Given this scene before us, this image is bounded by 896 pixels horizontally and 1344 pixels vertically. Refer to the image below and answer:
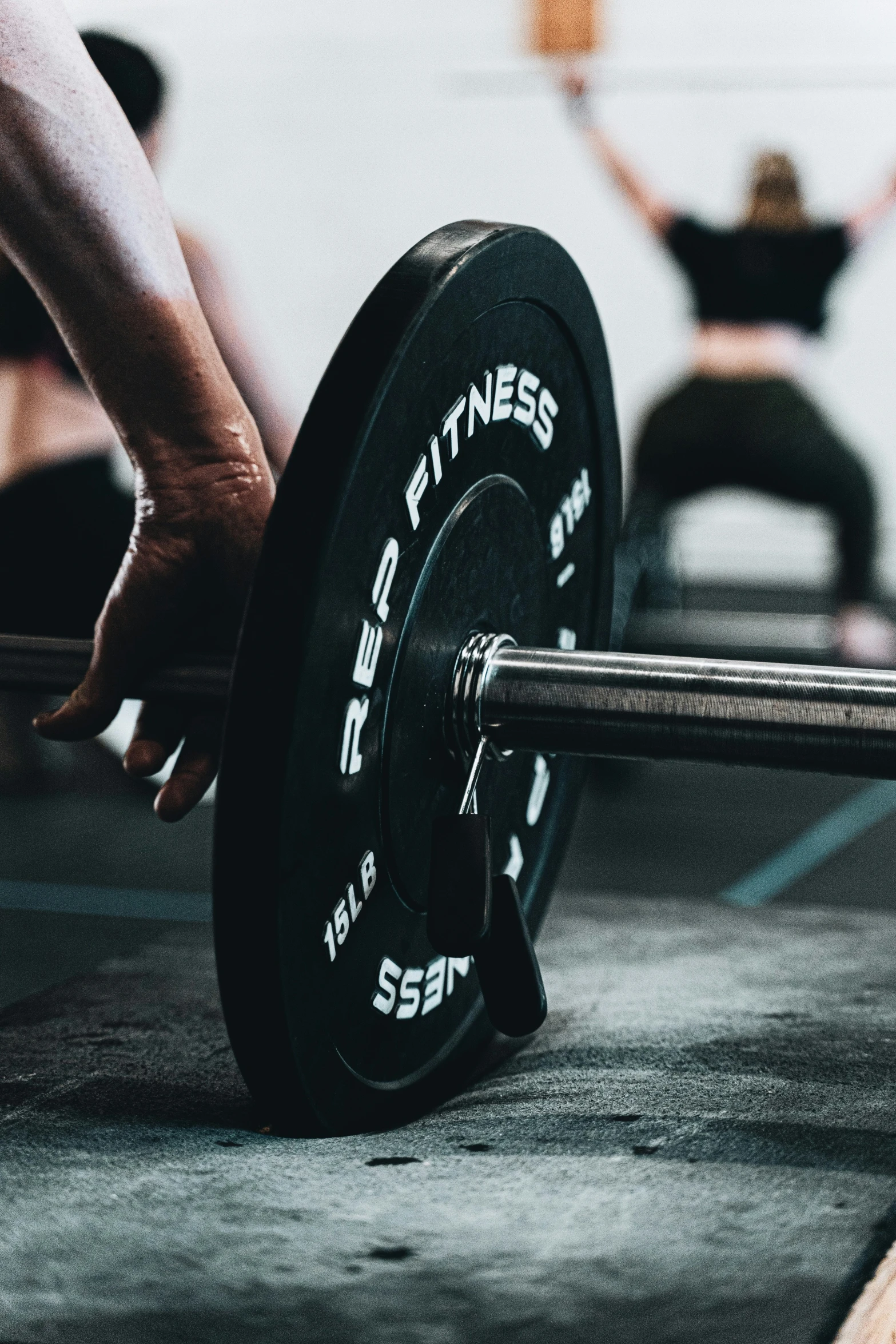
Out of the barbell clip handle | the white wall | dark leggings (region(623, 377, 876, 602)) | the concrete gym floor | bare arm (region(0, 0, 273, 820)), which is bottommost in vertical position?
the concrete gym floor

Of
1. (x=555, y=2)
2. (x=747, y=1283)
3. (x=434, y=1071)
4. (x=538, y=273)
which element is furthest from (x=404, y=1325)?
(x=555, y=2)

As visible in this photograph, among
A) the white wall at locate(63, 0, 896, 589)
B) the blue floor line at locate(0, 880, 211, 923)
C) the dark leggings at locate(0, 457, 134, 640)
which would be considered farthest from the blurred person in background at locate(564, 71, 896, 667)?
the white wall at locate(63, 0, 896, 589)

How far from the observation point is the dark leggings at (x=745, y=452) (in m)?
3.03

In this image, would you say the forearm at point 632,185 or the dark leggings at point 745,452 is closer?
the dark leggings at point 745,452

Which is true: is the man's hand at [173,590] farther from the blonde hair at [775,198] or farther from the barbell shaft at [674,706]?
the blonde hair at [775,198]

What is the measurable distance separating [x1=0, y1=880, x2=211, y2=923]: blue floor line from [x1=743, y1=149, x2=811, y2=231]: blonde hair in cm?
220

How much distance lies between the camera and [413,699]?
0.87 m

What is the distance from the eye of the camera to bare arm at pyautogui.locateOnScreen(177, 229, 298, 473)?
2135mm

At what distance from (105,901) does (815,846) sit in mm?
982

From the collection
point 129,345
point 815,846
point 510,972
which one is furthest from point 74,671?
point 815,846

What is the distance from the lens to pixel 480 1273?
0.70 m

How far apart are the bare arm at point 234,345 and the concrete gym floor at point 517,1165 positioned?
3.03 feet

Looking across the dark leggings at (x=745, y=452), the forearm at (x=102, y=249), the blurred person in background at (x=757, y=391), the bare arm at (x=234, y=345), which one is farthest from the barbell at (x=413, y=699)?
the dark leggings at (x=745, y=452)

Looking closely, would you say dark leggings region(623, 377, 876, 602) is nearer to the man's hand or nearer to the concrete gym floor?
the concrete gym floor
